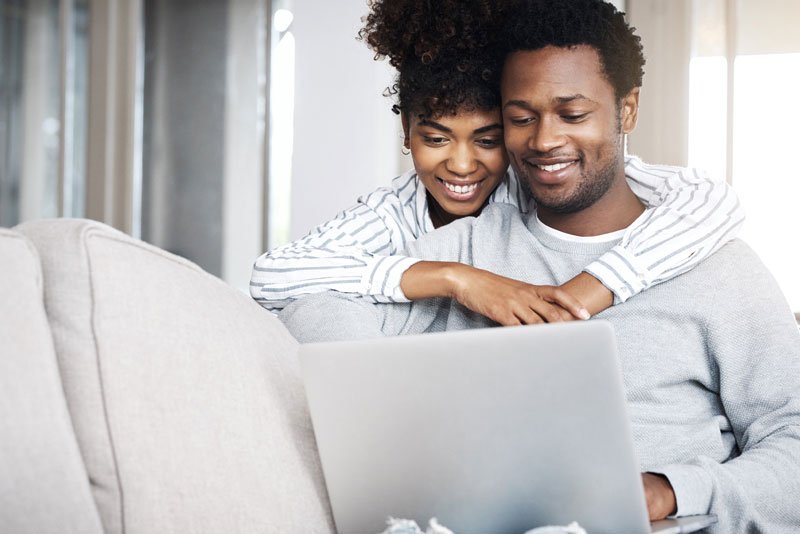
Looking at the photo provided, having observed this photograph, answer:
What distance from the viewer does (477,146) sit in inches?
61.3

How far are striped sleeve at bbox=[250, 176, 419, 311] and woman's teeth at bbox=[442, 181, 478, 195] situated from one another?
0.15 metres

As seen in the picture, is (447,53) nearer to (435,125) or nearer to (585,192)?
(435,125)

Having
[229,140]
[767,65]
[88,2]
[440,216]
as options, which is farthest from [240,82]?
[440,216]

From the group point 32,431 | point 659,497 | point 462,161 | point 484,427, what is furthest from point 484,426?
point 462,161

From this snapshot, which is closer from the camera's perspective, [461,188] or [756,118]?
[461,188]

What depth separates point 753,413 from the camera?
1.19 metres

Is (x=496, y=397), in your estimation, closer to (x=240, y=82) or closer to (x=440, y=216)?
(x=440, y=216)

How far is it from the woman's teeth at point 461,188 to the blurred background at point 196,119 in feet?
7.09

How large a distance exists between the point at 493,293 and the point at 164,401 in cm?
53

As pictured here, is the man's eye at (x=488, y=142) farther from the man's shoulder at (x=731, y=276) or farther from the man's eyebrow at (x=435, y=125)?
the man's shoulder at (x=731, y=276)

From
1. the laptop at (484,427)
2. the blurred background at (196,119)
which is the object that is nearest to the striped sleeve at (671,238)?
the laptop at (484,427)

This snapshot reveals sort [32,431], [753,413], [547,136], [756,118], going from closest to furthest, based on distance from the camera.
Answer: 1. [32,431]
2. [753,413]
3. [547,136]
4. [756,118]

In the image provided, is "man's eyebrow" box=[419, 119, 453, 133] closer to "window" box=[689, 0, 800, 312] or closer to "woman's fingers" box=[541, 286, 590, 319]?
"woman's fingers" box=[541, 286, 590, 319]

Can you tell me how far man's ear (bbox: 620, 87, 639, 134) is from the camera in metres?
1.45
